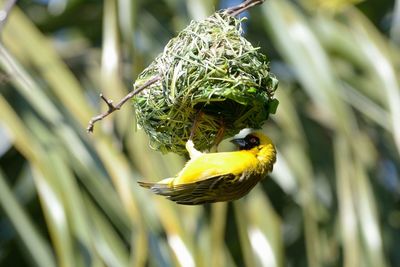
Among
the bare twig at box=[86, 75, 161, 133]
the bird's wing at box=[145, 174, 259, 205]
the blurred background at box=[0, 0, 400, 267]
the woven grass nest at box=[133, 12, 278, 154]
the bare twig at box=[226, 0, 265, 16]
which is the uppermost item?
the bare twig at box=[86, 75, 161, 133]

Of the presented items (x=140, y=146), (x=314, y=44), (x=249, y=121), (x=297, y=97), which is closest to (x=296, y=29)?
(x=314, y=44)

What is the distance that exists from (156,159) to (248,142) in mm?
681

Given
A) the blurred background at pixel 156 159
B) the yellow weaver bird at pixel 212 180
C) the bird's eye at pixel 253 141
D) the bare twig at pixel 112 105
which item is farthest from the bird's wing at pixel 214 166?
the blurred background at pixel 156 159

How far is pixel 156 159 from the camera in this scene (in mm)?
3299

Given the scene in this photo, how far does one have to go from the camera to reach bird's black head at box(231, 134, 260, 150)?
266cm

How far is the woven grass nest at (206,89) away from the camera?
8.19 feet

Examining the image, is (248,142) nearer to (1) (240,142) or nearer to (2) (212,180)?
(1) (240,142)

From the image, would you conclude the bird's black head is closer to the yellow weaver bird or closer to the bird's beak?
the bird's beak

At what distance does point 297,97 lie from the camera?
5125 mm

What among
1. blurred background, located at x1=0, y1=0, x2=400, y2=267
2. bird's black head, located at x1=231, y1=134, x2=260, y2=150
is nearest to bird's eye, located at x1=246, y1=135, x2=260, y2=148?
bird's black head, located at x1=231, y1=134, x2=260, y2=150

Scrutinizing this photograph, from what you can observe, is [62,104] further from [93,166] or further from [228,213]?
[228,213]

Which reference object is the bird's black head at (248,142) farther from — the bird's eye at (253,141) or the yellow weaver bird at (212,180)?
the yellow weaver bird at (212,180)

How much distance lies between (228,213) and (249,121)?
7.32ft

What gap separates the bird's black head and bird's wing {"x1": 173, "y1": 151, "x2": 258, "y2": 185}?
10 centimetres
